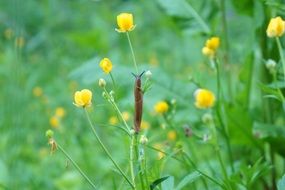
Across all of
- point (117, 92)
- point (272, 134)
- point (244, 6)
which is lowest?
point (272, 134)

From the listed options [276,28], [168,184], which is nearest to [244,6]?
[276,28]

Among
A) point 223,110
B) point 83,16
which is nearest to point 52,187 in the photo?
point 223,110

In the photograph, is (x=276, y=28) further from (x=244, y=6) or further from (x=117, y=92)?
(x=244, y=6)

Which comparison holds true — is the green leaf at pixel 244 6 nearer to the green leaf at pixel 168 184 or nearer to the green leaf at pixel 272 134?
the green leaf at pixel 272 134

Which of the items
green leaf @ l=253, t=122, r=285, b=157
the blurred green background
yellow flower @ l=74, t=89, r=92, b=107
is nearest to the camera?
yellow flower @ l=74, t=89, r=92, b=107

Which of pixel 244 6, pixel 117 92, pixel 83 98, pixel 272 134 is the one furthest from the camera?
pixel 244 6

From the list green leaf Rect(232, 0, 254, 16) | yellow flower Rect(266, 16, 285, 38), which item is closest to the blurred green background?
green leaf Rect(232, 0, 254, 16)

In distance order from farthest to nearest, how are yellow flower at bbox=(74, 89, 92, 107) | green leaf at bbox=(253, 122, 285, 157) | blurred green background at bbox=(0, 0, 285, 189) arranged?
blurred green background at bbox=(0, 0, 285, 189), green leaf at bbox=(253, 122, 285, 157), yellow flower at bbox=(74, 89, 92, 107)

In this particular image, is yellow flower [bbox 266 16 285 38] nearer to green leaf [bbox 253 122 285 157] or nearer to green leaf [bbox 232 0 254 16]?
green leaf [bbox 253 122 285 157]

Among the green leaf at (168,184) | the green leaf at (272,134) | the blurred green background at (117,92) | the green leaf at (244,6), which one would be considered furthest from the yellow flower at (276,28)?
the green leaf at (244,6)
